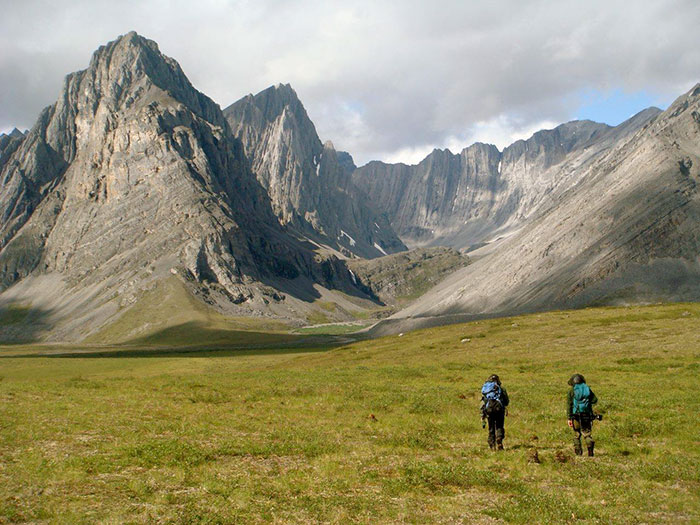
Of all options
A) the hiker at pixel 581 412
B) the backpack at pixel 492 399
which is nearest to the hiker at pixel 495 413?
the backpack at pixel 492 399

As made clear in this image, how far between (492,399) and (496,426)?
1.20 meters

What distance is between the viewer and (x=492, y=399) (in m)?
23.7

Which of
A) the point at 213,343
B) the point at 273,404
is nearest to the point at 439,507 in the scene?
the point at 273,404

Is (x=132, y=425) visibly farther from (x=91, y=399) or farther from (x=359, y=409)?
(x=359, y=409)

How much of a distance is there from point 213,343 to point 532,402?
16925 centimetres

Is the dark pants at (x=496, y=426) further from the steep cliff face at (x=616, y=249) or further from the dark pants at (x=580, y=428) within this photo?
the steep cliff face at (x=616, y=249)

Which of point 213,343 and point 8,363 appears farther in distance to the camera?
point 213,343

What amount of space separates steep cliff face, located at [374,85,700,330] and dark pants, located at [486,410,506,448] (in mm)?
117239

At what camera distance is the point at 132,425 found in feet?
89.4

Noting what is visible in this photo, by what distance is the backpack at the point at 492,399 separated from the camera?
23562mm

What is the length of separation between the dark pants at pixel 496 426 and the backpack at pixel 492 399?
17cm

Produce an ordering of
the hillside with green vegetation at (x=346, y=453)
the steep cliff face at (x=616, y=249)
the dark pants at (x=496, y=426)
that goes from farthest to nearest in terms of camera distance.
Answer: the steep cliff face at (x=616, y=249)
the dark pants at (x=496, y=426)
the hillside with green vegetation at (x=346, y=453)

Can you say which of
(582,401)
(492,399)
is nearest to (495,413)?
(492,399)

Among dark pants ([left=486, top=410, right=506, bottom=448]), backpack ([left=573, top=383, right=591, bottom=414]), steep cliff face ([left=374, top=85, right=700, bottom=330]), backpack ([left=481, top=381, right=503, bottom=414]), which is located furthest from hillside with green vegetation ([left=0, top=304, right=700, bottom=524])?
steep cliff face ([left=374, top=85, right=700, bottom=330])
